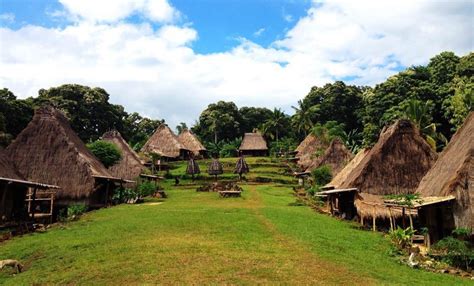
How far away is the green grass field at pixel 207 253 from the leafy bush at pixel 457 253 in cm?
182

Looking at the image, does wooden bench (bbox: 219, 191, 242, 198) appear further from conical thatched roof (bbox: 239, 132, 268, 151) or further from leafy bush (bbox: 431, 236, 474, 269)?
conical thatched roof (bbox: 239, 132, 268, 151)

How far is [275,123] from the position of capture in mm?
73438

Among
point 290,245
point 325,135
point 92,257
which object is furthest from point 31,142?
point 325,135

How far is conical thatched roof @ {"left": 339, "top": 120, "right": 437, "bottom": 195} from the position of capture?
23344 millimetres

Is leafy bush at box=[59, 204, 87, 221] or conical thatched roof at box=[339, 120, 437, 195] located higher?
conical thatched roof at box=[339, 120, 437, 195]

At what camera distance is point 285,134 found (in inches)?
3063

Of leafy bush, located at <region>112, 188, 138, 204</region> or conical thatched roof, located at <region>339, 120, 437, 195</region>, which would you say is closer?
conical thatched roof, located at <region>339, 120, 437, 195</region>

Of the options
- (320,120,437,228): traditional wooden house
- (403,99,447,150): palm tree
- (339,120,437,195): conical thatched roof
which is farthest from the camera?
(403,99,447,150): palm tree

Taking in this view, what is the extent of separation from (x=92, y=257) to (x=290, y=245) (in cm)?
673

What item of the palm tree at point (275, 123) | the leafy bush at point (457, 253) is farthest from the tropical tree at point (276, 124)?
the leafy bush at point (457, 253)

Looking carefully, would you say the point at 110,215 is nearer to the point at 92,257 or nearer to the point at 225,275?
the point at 92,257

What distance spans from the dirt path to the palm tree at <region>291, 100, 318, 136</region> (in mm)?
53820

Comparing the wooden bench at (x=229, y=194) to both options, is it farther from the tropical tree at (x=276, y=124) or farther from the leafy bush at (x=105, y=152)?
the tropical tree at (x=276, y=124)

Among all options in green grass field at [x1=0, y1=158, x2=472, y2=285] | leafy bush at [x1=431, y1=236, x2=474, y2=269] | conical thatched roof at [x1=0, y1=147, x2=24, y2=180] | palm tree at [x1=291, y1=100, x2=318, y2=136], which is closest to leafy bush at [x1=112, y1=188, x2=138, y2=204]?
conical thatched roof at [x1=0, y1=147, x2=24, y2=180]
